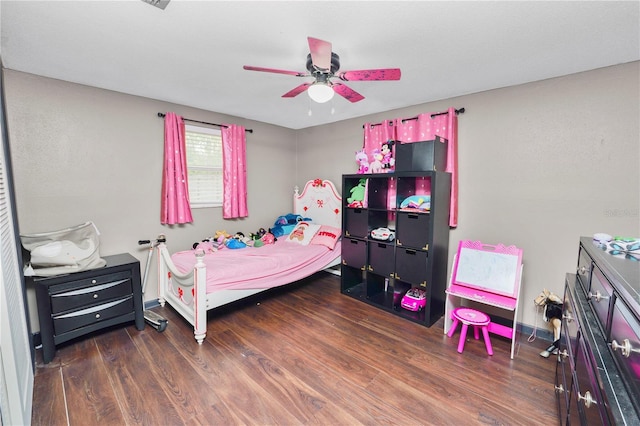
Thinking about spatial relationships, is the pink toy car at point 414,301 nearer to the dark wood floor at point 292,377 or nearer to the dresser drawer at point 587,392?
the dark wood floor at point 292,377

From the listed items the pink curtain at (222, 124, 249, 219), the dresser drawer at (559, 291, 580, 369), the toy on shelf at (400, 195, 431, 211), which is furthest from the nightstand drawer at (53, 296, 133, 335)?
the dresser drawer at (559, 291, 580, 369)

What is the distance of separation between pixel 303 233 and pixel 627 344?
10.9ft

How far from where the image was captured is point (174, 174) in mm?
3141

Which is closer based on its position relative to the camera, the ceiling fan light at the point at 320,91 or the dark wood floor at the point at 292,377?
the dark wood floor at the point at 292,377

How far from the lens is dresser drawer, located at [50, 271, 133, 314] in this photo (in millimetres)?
2189

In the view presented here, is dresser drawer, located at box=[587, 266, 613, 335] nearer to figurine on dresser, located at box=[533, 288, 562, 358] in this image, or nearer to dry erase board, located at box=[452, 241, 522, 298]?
dry erase board, located at box=[452, 241, 522, 298]

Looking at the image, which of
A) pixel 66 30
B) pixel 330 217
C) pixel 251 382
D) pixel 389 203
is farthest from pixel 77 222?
pixel 389 203

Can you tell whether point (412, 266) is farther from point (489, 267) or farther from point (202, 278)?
point (202, 278)

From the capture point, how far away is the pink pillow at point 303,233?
383 cm

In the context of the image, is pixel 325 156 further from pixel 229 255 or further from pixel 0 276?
pixel 0 276

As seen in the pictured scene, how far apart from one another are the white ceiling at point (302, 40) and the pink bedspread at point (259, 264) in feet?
5.80

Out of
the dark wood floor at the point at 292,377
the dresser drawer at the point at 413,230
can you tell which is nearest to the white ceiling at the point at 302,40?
Answer: the dresser drawer at the point at 413,230

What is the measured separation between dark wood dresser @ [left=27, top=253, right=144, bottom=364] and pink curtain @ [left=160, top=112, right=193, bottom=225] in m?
0.69

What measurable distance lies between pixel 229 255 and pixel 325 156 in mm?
2084
